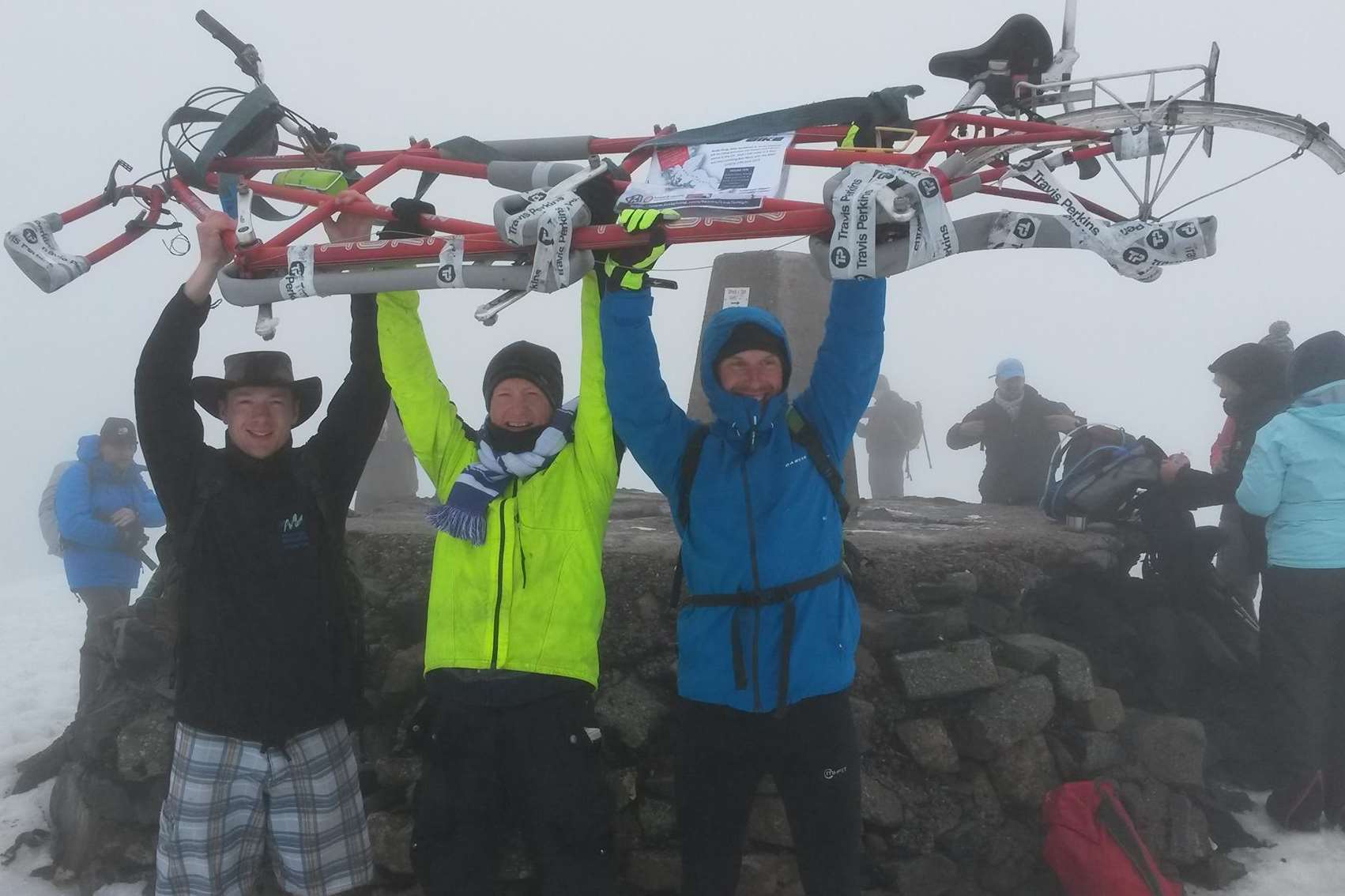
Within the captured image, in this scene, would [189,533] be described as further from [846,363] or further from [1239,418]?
[1239,418]

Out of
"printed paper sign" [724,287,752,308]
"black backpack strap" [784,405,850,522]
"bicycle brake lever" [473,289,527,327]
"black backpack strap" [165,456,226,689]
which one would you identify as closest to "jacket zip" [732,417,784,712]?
"black backpack strap" [784,405,850,522]

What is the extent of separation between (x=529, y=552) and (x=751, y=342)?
1120 millimetres

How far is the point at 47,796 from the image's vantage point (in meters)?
5.38

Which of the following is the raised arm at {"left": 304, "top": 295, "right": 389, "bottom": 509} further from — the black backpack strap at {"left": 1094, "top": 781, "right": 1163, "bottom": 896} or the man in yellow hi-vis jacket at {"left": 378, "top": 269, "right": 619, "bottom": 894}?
the black backpack strap at {"left": 1094, "top": 781, "right": 1163, "bottom": 896}

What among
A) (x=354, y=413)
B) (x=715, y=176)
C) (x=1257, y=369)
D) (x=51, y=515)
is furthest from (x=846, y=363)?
(x=51, y=515)

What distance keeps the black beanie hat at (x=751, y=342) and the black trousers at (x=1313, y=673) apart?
3.60 metres

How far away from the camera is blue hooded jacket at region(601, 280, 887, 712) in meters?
2.95

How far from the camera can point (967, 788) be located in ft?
14.4

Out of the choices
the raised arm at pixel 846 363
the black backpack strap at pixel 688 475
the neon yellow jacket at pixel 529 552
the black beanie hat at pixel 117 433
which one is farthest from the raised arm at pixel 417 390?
the black beanie hat at pixel 117 433

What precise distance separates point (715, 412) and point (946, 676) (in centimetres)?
233

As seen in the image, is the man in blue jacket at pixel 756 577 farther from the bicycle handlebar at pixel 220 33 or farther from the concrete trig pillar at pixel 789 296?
the concrete trig pillar at pixel 789 296

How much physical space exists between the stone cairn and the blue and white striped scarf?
57.0 inches

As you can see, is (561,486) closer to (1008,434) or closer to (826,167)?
(826,167)

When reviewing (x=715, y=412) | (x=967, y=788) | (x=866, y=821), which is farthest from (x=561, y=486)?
(x=967, y=788)
